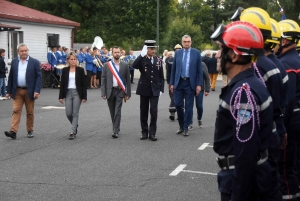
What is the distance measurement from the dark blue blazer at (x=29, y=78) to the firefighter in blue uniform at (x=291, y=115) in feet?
22.6

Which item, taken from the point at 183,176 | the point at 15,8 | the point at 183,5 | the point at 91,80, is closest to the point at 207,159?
the point at 183,176

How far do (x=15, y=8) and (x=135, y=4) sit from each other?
40.0ft

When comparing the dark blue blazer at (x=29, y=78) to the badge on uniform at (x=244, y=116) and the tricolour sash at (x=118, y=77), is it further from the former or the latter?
the badge on uniform at (x=244, y=116)

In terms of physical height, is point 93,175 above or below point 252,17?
below

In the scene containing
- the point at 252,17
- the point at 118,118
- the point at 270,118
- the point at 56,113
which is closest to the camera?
the point at 270,118

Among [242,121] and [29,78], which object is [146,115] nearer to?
[29,78]

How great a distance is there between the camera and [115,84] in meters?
12.0

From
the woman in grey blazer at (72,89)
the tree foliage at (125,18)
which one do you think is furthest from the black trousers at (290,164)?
the tree foliage at (125,18)

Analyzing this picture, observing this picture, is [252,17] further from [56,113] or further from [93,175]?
[56,113]

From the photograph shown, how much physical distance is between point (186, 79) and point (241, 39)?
8278 millimetres

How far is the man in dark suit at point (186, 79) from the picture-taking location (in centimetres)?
1189

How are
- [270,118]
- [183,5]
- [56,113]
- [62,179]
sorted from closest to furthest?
[270,118]
[62,179]
[56,113]
[183,5]

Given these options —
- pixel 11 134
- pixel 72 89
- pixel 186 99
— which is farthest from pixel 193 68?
pixel 11 134

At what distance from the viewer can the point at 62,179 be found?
781cm
